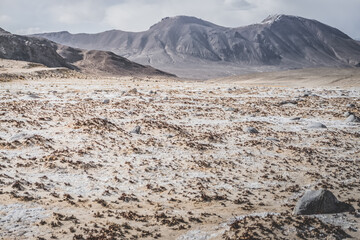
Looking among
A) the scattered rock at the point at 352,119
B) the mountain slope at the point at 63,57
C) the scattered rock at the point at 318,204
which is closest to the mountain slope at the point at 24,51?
the mountain slope at the point at 63,57

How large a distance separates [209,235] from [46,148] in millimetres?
6789

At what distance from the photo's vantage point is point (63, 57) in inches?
4493

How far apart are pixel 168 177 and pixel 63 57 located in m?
117

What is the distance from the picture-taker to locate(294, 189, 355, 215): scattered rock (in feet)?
22.1

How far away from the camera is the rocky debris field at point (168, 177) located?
604cm

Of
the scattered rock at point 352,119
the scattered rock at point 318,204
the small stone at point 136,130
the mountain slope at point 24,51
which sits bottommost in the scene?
the scattered rock at point 318,204

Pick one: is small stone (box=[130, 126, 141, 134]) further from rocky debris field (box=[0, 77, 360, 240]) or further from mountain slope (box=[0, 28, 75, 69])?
mountain slope (box=[0, 28, 75, 69])

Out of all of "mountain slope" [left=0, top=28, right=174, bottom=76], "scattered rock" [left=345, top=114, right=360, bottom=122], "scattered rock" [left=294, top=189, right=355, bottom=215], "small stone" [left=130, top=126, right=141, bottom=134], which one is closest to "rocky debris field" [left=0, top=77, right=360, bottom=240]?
"small stone" [left=130, top=126, right=141, bottom=134]

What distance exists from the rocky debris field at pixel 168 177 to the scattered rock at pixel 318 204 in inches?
6.3

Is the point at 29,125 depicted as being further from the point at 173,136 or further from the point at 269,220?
the point at 269,220

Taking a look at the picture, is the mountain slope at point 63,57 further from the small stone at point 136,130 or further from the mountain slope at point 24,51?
the small stone at point 136,130

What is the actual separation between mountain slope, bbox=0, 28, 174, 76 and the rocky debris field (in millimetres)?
65718

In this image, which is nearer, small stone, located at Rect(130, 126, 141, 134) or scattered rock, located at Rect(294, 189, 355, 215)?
scattered rock, located at Rect(294, 189, 355, 215)

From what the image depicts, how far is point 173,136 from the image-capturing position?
12961mm
